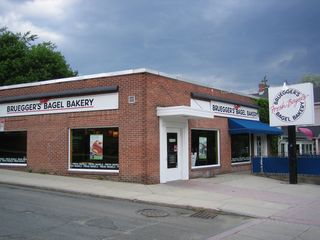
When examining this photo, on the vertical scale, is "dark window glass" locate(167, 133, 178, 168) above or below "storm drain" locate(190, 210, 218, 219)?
above

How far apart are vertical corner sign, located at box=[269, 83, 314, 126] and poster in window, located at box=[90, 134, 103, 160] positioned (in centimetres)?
774

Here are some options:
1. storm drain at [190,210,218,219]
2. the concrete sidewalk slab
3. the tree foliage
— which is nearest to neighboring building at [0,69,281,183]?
the concrete sidewalk slab

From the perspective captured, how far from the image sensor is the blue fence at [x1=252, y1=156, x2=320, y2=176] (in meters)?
19.9

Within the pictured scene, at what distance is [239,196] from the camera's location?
14469mm

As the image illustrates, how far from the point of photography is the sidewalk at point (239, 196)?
993cm

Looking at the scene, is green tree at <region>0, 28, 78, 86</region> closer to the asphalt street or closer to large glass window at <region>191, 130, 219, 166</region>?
large glass window at <region>191, 130, 219, 166</region>

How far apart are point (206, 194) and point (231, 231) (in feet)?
16.8

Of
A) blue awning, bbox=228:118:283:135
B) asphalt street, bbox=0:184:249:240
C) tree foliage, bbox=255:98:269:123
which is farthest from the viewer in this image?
tree foliage, bbox=255:98:269:123

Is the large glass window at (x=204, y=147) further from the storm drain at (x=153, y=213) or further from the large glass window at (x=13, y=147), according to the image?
the storm drain at (x=153, y=213)

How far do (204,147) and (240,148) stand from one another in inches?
169

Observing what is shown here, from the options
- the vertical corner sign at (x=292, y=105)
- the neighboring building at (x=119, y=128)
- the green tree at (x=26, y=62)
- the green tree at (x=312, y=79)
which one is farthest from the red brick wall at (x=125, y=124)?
the green tree at (x=312, y=79)

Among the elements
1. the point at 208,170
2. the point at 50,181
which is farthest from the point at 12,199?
the point at 208,170

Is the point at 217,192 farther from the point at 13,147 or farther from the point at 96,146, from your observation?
the point at 13,147

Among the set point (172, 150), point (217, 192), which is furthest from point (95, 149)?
point (217, 192)
